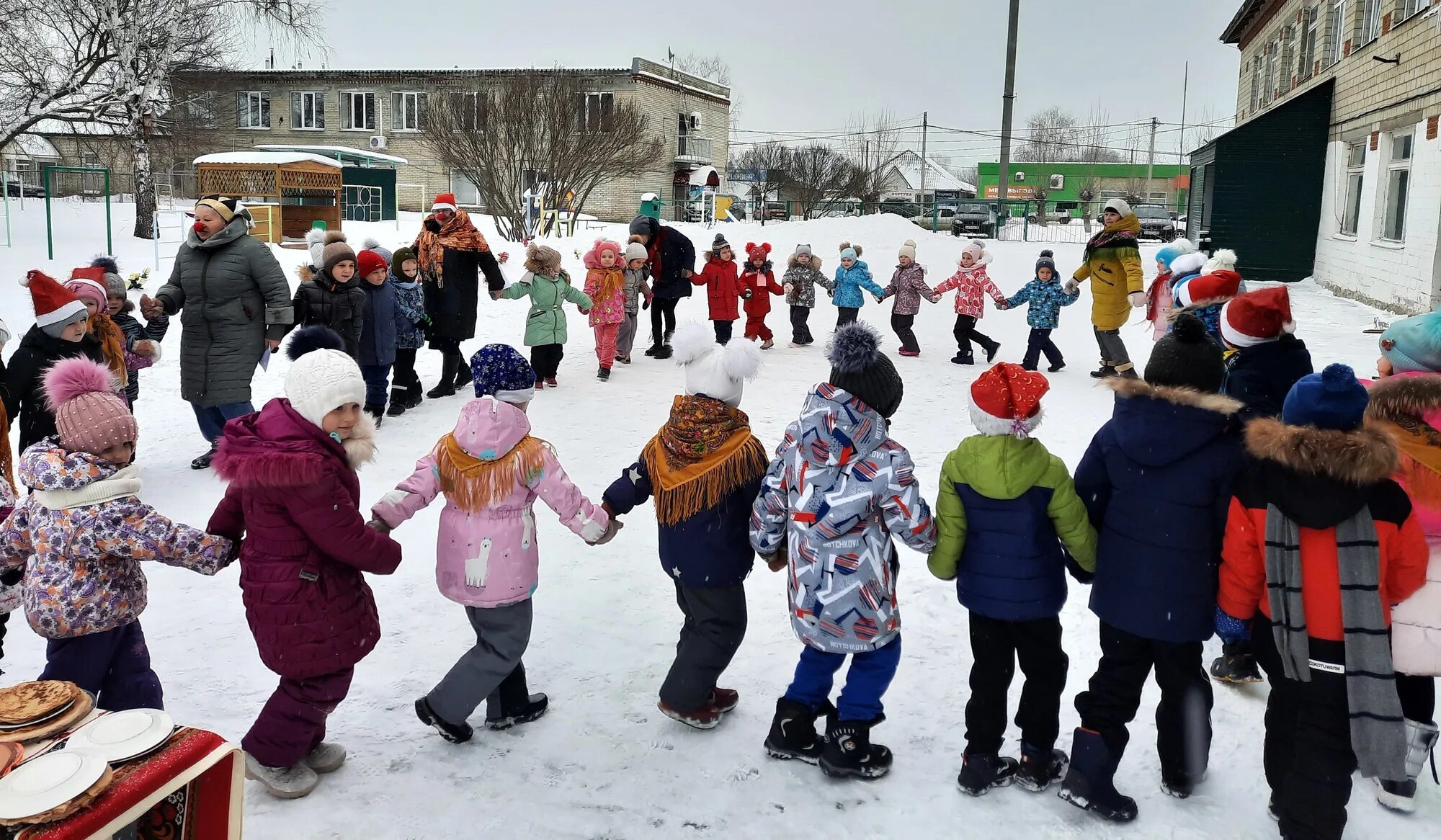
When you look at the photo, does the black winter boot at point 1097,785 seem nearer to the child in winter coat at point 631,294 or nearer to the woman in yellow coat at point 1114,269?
the woman in yellow coat at point 1114,269

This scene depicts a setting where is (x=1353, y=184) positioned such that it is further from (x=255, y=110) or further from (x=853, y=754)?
(x=255, y=110)

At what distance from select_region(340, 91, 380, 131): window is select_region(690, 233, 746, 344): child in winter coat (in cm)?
3794

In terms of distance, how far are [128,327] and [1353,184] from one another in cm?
1974

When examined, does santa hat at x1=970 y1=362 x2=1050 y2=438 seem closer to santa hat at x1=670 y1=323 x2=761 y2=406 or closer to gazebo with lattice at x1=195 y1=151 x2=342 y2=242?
santa hat at x1=670 y1=323 x2=761 y2=406

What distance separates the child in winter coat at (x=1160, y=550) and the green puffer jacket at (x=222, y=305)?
5296mm

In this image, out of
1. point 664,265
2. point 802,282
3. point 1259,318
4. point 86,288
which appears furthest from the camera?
point 802,282

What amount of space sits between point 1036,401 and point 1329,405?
76 centimetres

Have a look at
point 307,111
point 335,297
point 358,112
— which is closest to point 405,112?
point 358,112

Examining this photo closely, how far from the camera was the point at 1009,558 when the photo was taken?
3094 mm

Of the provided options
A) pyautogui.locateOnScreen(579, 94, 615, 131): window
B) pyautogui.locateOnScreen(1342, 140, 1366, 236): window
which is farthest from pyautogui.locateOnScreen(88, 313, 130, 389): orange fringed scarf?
pyautogui.locateOnScreen(1342, 140, 1366, 236): window

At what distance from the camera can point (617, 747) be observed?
3.54 metres

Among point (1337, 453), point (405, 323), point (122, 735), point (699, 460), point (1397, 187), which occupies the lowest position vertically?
point (122, 735)

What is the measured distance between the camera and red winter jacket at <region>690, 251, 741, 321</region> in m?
12.1

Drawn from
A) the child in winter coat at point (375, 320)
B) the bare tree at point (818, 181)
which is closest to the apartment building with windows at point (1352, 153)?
the child in winter coat at point (375, 320)
